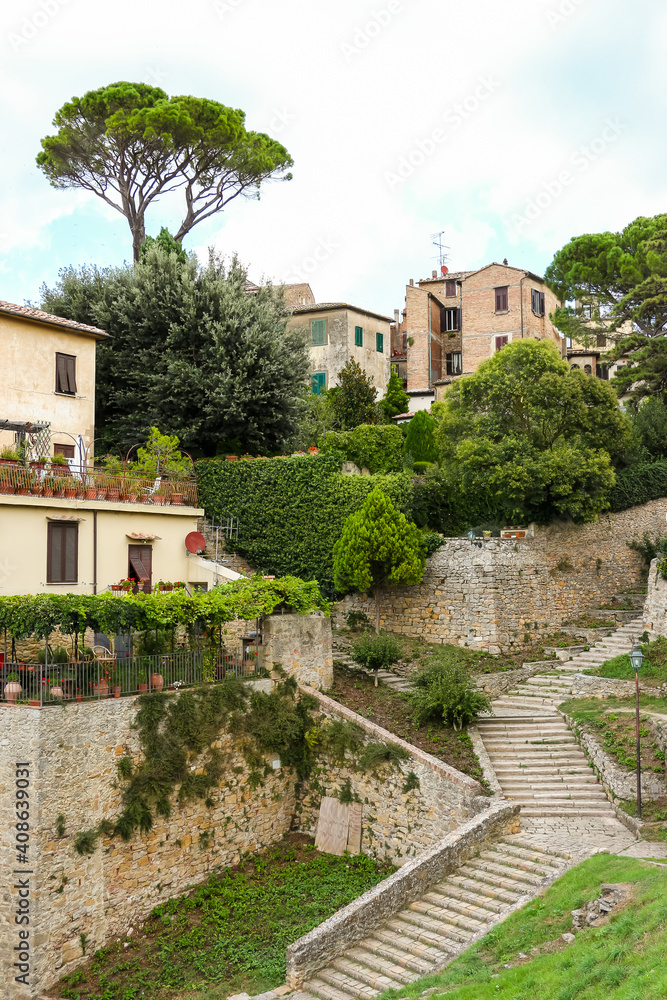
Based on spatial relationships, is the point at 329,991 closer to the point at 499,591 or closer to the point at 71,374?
the point at 499,591

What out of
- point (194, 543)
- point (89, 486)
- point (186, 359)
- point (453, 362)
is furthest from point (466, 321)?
point (89, 486)

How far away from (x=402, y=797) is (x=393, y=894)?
113 inches

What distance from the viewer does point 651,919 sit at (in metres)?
9.73

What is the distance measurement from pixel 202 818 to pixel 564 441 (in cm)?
1528

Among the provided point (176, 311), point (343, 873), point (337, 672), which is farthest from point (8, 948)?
point (176, 311)

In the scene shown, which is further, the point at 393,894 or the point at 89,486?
the point at 89,486

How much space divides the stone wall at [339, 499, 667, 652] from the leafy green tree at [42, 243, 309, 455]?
7884mm

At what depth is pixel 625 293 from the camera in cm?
3084

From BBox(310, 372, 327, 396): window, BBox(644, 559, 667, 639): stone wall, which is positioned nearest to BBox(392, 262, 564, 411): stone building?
BBox(310, 372, 327, 396): window

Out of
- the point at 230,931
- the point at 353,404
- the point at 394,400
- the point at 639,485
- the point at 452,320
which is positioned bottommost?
the point at 230,931

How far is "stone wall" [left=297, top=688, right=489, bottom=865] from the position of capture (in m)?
16.0

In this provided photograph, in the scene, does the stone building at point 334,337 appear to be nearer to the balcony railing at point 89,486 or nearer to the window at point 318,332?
the window at point 318,332

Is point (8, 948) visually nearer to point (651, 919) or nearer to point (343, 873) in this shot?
point (343, 873)

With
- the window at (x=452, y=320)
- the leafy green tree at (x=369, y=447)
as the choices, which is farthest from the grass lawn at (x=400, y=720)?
the window at (x=452, y=320)
